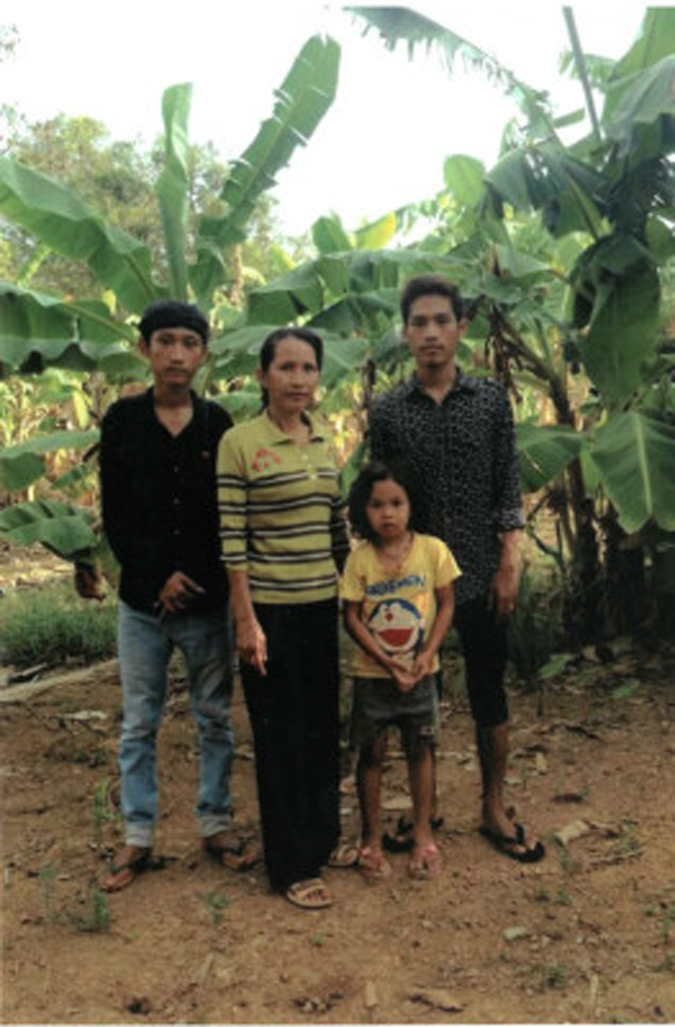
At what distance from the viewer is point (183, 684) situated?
214 inches

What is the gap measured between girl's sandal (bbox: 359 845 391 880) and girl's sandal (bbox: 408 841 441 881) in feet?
0.28

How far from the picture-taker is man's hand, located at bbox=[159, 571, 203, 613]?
2.98 metres

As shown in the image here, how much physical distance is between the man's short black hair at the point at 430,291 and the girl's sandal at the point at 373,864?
69.8 inches

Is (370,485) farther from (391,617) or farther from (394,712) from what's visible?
(394,712)

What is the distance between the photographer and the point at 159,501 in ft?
9.89

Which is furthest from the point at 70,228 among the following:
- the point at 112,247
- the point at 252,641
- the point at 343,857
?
the point at 343,857

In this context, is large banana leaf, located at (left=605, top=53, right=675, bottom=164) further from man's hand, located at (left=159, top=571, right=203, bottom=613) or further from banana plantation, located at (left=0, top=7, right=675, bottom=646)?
man's hand, located at (left=159, top=571, right=203, bottom=613)

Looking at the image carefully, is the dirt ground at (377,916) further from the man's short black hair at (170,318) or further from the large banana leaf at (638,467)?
the man's short black hair at (170,318)

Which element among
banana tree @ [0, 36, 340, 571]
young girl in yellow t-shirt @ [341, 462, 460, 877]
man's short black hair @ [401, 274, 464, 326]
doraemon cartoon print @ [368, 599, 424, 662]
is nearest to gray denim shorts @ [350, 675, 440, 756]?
young girl in yellow t-shirt @ [341, 462, 460, 877]

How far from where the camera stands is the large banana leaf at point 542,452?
4.28 meters

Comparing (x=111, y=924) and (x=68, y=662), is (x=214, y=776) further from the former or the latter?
(x=68, y=662)

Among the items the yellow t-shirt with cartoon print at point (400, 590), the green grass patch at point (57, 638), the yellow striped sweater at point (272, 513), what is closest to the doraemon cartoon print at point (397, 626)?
the yellow t-shirt with cartoon print at point (400, 590)

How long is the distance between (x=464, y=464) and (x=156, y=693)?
1.28 metres

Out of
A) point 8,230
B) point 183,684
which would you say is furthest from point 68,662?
point 8,230
